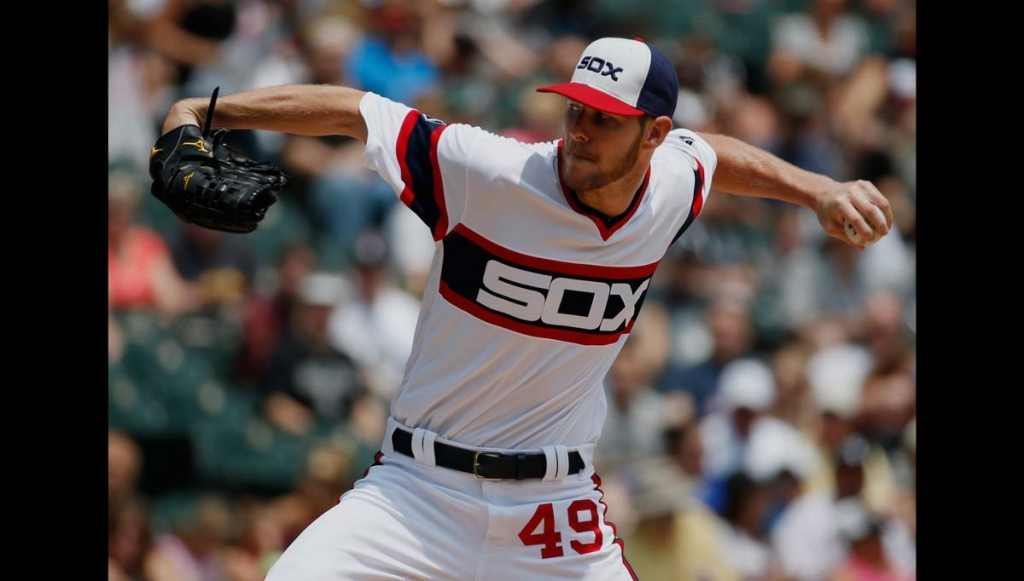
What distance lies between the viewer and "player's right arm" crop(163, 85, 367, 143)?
4.15 metres

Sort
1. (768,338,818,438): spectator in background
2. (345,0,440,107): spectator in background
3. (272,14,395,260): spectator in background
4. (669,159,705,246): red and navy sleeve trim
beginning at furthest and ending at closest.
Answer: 1. (345,0,440,107): spectator in background
2. (768,338,818,438): spectator in background
3. (272,14,395,260): spectator in background
4. (669,159,705,246): red and navy sleeve trim

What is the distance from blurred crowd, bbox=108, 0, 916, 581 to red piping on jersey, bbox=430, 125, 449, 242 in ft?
11.2

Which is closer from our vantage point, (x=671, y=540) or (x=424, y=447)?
(x=424, y=447)

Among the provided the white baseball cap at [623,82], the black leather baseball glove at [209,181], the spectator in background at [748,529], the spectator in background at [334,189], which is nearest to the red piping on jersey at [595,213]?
the white baseball cap at [623,82]

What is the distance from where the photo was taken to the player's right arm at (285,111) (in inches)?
163

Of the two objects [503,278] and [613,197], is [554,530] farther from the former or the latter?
[613,197]

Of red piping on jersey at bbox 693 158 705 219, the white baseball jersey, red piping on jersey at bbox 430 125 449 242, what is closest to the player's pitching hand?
red piping on jersey at bbox 693 158 705 219

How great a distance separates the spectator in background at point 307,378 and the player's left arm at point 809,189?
3.59 metres

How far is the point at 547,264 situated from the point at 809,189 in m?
0.97

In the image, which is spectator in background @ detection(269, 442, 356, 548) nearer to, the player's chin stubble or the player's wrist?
the player's wrist

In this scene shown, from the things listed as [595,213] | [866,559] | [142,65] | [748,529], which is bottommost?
[866,559]

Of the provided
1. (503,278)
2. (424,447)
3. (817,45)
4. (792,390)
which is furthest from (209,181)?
(817,45)

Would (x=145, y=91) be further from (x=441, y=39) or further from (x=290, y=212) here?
(x=441, y=39)

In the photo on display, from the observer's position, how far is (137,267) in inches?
309
